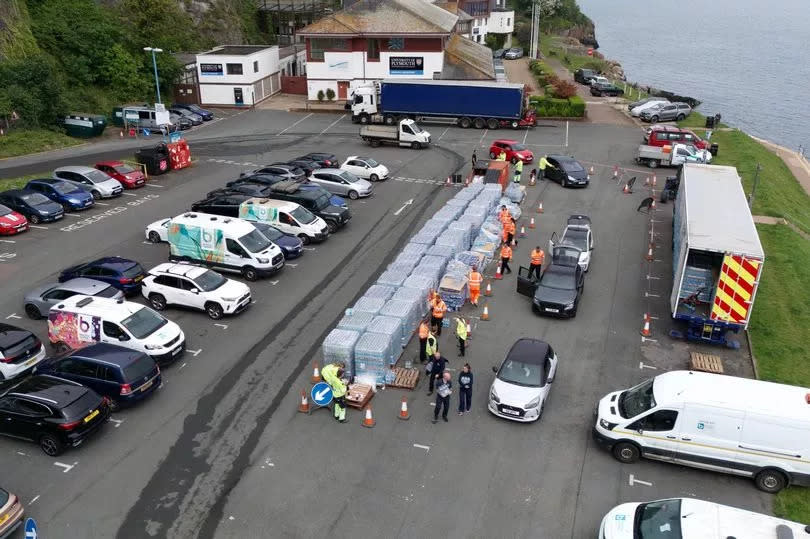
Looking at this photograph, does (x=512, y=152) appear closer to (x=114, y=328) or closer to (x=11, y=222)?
(x=11, y=222)

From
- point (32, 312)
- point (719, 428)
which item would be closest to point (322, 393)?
point (719, 428)

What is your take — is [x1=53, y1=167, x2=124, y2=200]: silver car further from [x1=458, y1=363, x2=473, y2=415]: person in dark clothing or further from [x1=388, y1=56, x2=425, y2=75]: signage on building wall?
[x1=388, y1=56, x2=425, y2=75]: signage on building wall

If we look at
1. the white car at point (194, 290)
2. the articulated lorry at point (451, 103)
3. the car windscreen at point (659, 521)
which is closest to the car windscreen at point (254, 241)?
the white car at point (194, 290)

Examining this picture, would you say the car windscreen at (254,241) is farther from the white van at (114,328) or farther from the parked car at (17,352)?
the parked car at (17,352)

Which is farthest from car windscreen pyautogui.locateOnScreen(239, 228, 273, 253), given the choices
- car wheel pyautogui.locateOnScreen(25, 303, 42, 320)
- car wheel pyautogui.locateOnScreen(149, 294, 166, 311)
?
car wheel pyautogui.locateOnScreen(25, 303, 42, 320)

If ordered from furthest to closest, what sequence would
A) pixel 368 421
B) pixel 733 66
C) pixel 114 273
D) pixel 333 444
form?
pixel 733 66, pixel 114 273, pixel 368 421, pixel 333 444

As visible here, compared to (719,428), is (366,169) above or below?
above

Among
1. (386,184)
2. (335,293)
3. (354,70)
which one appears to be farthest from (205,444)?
(354,70)
